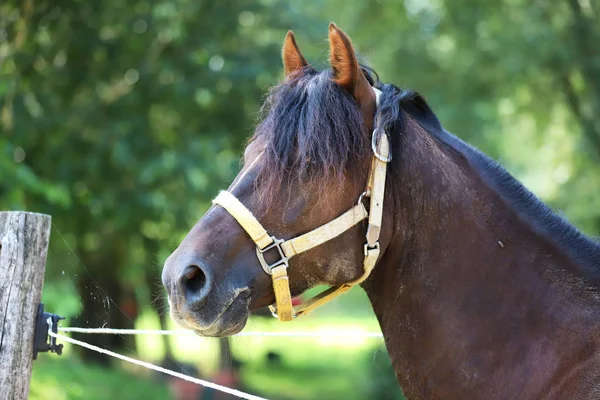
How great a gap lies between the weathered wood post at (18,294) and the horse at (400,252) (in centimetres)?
84

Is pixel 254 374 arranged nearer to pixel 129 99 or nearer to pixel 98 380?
pixel 98 380

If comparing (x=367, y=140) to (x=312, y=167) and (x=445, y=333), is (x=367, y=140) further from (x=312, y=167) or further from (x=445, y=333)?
(x=445, y=333)

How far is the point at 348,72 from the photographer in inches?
103

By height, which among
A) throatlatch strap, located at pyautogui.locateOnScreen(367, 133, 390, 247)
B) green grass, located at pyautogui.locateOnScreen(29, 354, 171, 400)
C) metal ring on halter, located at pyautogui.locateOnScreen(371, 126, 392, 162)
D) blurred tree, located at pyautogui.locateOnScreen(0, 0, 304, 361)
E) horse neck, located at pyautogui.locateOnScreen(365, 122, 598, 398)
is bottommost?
horse neck, located at pyautogui.locateOnScreen(365, 122, 598, 398)

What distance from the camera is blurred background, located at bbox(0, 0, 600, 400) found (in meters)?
8.72

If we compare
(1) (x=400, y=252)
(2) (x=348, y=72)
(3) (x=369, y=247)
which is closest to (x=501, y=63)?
(2) (x=348, y=72)

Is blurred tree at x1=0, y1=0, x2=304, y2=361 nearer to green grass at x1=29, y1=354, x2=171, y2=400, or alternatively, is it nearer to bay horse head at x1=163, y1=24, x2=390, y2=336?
green grass at x1=29, y1=354, x2=171, y2=400

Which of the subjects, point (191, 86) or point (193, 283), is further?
point (191, 86)

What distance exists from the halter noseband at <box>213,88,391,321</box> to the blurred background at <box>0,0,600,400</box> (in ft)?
16.9

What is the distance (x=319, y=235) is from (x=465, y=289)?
0.56m

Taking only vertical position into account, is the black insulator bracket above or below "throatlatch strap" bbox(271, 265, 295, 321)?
above

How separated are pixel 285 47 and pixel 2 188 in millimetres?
5042

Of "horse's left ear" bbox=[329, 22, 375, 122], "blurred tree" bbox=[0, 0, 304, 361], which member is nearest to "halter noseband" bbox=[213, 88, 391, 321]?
"horse's left ear" bbox=[329, 22, 375, 122]

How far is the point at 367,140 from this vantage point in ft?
8.51
